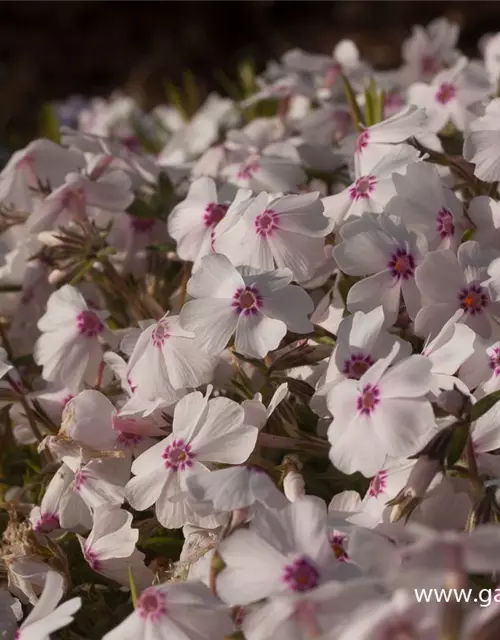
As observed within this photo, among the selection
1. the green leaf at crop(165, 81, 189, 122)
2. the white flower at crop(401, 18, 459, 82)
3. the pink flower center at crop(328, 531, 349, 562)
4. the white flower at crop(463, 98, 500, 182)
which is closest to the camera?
the pink flower center at crop(328, 531, 349, 562)

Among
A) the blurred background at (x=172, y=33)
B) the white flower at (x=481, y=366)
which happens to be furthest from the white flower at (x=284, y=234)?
the blurred background at (x=172, y=33)

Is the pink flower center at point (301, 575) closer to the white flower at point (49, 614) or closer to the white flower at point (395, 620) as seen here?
the white flower at point (395, 620)

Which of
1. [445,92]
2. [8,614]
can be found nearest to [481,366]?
[8,614]

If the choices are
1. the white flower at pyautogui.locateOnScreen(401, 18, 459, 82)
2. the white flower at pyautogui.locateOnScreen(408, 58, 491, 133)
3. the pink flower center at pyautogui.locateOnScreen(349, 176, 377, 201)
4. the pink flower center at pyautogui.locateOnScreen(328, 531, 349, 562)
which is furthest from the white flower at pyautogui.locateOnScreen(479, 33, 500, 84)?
the pink flower center at pyautogui.locateOnScreen(328, 531, 349, 562)

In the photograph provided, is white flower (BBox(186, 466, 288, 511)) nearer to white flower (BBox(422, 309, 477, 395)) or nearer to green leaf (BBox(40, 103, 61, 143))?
white flower (BBox(422, 309, 477, 395))

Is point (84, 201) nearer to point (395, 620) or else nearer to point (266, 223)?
point (266, 223)

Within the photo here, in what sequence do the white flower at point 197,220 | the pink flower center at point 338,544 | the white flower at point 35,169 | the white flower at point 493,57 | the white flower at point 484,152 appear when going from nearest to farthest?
the pink flower center at point 338,544 < the white flower at point 484,152 < the white flower at point 197,220 < the white flower at point 35,169 < the white flower at point 493,57

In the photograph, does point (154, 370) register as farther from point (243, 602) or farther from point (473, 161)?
point (473, 161)
